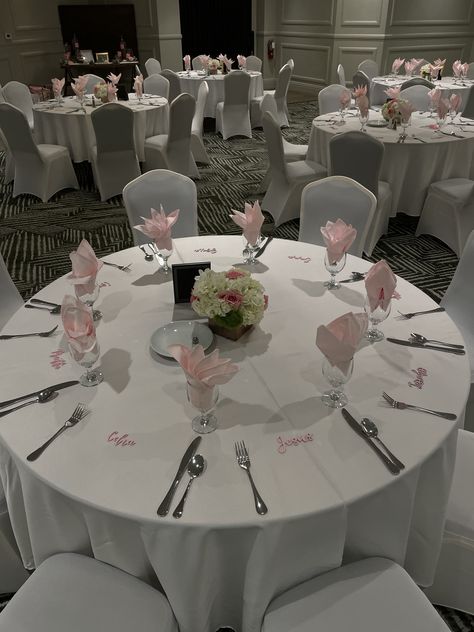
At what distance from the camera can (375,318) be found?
150 centimetres

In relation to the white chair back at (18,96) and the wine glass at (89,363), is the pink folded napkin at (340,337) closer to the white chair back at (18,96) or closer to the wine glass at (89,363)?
the wine glass at (89,363)

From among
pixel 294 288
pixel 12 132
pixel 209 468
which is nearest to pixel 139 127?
pixel 12 132

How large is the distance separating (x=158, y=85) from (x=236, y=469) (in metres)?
6.31

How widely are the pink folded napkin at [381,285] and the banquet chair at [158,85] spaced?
18.8 feet

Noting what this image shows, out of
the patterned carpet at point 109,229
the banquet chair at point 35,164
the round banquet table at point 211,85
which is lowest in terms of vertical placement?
the patterned carpet at point 109,229

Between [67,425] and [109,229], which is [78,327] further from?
[109,229]

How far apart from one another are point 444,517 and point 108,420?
914mm

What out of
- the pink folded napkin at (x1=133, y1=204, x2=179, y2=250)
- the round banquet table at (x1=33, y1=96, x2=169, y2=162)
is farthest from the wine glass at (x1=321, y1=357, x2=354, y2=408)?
the round banquet table at (x1=33, y1=96, x2=169, y2=162)

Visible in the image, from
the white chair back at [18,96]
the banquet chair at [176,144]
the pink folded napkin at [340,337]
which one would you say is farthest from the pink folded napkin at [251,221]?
the white chair back at [18,96]

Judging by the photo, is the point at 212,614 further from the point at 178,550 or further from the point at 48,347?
the point at 48,347

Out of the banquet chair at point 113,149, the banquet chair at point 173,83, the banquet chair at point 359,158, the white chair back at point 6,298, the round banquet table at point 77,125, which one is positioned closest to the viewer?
the white chair back at point 6,298

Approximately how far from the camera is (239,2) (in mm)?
9766

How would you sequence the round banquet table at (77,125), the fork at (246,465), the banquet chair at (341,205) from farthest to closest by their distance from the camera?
the round banquet table at (77,125) → the banquet chair at (341,205) → the fork at (246,465)

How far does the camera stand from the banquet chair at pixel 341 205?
2.38 metres
